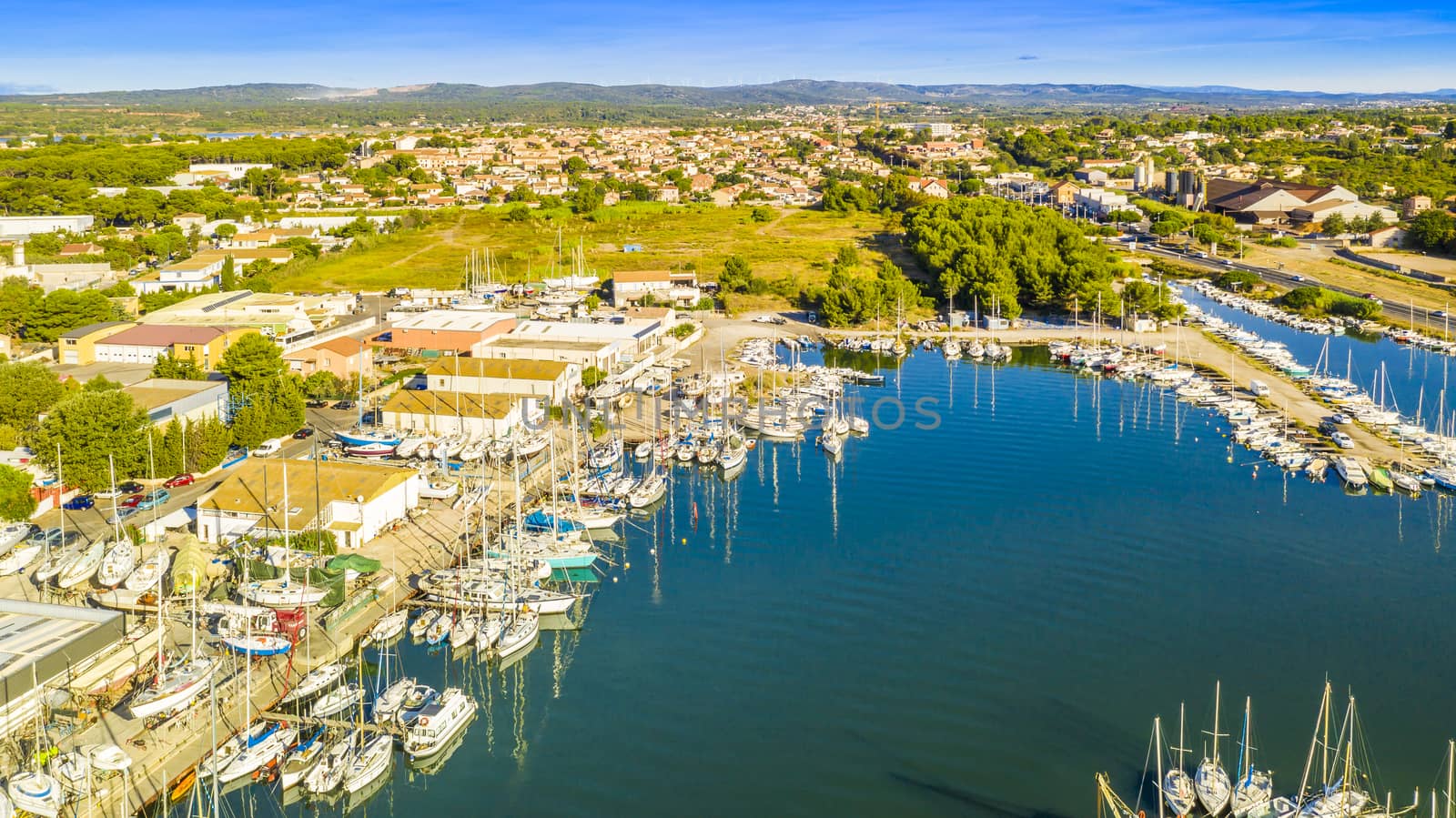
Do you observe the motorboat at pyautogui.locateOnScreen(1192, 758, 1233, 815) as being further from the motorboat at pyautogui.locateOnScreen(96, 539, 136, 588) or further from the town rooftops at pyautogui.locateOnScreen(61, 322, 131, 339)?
the town rooftops at pyautogui.locateOnScreen(61, 322, 131, 339)

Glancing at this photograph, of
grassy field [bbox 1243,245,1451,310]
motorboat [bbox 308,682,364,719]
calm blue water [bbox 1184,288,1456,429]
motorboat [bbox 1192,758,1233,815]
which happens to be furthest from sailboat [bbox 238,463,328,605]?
grassy field [bbox 1243,245,1451,310]

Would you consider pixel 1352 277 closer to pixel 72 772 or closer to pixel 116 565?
pixel 116 565

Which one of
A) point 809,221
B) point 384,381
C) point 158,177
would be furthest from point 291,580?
point 158,177

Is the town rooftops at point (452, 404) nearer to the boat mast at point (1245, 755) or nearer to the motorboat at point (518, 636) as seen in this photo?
the motorboat at point (518, 636)

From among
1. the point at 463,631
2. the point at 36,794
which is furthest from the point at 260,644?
the point at 36,794

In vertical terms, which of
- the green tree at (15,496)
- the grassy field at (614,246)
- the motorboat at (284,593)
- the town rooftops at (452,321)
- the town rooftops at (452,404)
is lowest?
the motorboat at (284,593)

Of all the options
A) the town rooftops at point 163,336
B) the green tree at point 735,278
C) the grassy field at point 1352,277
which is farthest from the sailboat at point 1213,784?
the grassy field at point 1352,277

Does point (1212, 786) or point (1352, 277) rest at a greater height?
point (1352, 277)
